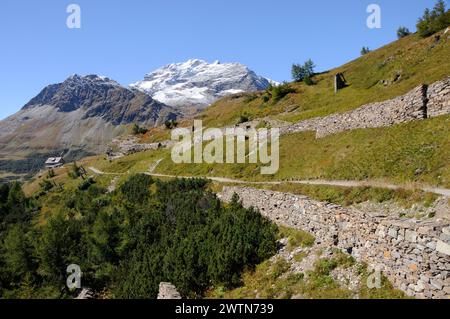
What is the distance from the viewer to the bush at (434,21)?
75.4 m

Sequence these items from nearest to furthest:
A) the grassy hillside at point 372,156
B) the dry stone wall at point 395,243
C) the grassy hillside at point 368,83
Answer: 1. the dry stone wall at point 395,243
2. the grassy hillside at point 372,156
3. the grassy hillside at point 368,83

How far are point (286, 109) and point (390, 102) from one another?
4602 centimetres

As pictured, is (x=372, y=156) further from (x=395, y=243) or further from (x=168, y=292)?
(x=168, y=292)

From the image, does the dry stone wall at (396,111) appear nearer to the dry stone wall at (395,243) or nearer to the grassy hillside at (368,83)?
the grassy hillside at (368,83)

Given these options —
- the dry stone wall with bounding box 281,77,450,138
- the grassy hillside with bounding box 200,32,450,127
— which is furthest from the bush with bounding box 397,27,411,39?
the dry stone wall with bounding box 281,77,450,138

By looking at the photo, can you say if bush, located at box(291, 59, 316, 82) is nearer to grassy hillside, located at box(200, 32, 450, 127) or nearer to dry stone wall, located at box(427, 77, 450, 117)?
grassy hillside, located at box(200, 32, 450, 127)

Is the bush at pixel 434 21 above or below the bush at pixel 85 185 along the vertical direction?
above

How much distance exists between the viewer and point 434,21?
77.4 m

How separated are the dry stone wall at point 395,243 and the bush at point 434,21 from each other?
7383 cm

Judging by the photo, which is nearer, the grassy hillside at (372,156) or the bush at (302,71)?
the grassy hillside at (372,156)

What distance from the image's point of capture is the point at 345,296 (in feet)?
49.8

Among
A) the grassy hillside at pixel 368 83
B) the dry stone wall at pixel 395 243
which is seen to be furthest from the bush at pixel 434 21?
the dry stone wall at pixel 395 243

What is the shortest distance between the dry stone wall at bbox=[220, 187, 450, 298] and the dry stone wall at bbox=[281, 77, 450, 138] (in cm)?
1678

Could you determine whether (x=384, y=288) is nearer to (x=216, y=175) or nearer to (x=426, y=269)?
(x=426, y=269)
